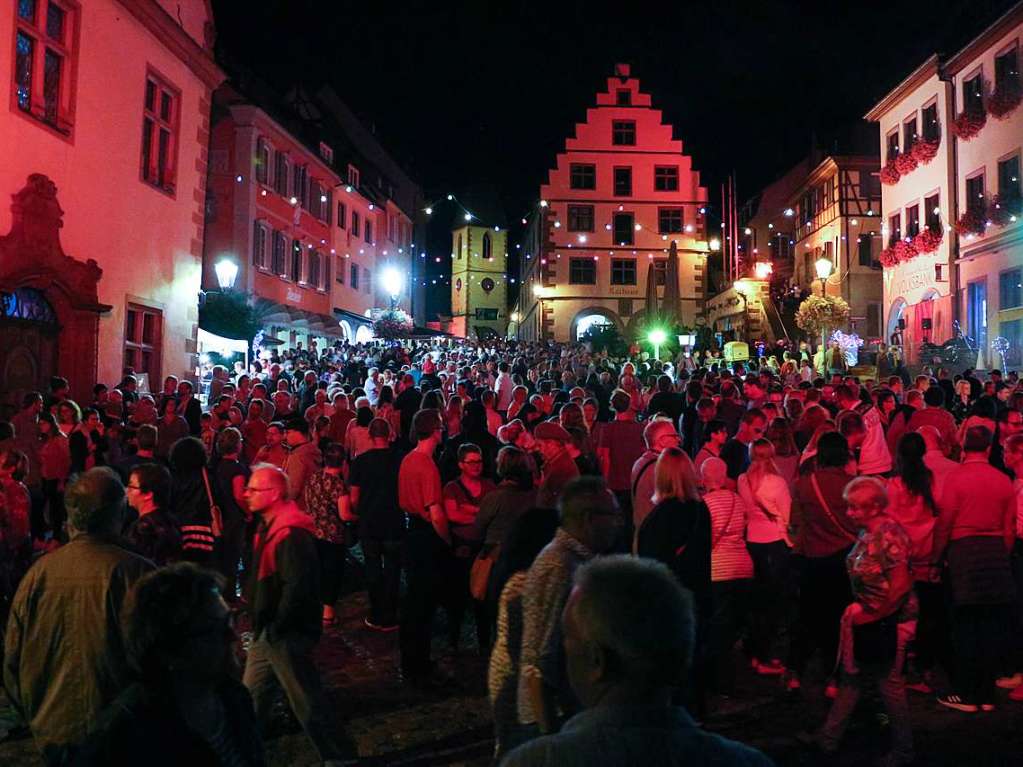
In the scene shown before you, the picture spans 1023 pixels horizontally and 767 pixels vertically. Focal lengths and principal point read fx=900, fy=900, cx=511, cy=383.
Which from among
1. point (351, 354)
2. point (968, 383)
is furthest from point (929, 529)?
point (351, 354)

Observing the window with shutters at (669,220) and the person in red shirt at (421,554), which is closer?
the person in red shirt at (421,554)

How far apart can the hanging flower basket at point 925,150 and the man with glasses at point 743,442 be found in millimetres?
21824

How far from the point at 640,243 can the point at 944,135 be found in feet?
79.4

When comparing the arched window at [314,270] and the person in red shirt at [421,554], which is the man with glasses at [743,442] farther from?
the arched window at [314,270]

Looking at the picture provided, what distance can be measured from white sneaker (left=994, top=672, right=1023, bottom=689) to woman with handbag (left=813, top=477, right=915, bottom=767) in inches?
77.3

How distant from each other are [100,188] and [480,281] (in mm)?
62025

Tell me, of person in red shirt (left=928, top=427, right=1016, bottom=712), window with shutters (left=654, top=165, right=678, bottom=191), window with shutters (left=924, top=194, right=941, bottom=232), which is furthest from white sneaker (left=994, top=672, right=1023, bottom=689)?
window with shutters (left=654, top=165, right=678, bottom=191)

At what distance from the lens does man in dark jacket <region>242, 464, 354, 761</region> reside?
185 inches

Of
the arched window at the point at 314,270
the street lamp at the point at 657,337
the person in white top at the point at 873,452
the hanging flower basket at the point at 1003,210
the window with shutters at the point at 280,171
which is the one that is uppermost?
the window with shutters at the point at 280,171

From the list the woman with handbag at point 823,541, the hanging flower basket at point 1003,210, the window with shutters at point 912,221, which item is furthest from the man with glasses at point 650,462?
the window with shutters at point 912,221

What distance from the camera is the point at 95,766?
2320 millimetres

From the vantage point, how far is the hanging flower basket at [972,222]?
2437cm

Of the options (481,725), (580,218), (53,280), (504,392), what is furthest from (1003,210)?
(580,218)

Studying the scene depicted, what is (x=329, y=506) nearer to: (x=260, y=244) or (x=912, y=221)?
(x=260, y=244)
